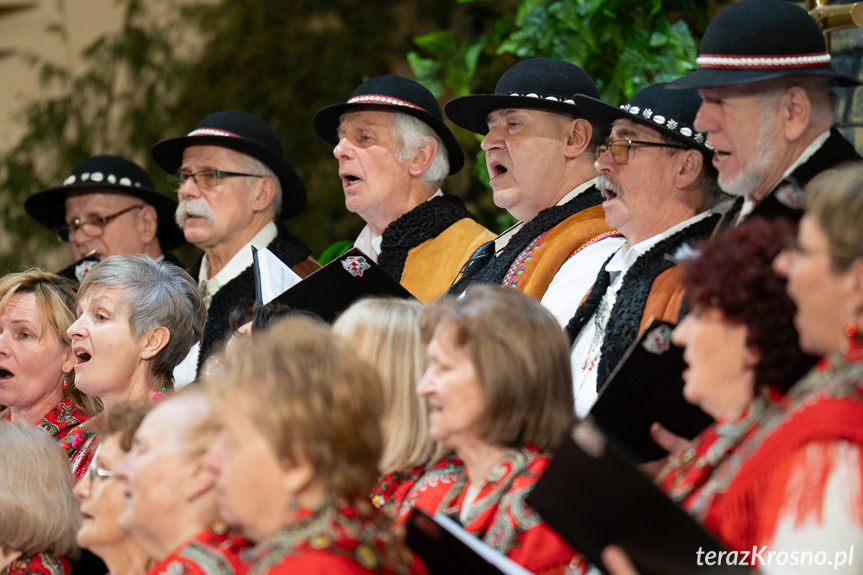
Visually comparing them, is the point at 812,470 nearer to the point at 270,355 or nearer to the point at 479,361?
the point at 479,361

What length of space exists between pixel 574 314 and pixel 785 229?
123 centimetres

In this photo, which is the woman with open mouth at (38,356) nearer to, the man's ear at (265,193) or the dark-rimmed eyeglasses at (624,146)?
the man's ear at (265,193)

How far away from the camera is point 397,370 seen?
2.31 meters

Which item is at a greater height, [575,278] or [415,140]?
[415,140]

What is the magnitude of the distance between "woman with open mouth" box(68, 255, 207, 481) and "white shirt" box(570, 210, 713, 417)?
1300 mm

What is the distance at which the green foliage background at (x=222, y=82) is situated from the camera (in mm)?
7305

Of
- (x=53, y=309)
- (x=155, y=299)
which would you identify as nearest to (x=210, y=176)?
(x=53, y=309)

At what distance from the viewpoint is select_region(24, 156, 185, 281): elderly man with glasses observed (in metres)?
5.12

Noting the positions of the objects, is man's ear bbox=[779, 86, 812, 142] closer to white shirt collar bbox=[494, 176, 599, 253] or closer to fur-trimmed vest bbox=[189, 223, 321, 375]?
white shirt collar bbox=[494, 176, 599, 253]

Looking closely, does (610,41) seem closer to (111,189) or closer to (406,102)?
(406,102)

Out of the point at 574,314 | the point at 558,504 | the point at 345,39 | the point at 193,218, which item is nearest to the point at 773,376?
the point at 558,504

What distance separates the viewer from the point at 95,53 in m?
7.92

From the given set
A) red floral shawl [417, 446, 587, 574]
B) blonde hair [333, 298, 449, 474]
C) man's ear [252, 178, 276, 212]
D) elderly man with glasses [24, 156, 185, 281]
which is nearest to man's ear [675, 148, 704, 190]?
blonde hair [333, 298, 449, 474]

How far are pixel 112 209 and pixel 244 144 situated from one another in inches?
37.6
